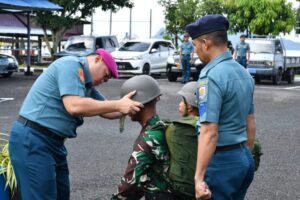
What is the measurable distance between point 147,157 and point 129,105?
0.32 meters

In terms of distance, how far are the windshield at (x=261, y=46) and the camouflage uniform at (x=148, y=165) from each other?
20.4m

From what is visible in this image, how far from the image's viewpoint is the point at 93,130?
1050 centimetres

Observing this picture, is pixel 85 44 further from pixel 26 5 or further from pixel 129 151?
pixel 129 151

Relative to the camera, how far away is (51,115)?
382 centimetres

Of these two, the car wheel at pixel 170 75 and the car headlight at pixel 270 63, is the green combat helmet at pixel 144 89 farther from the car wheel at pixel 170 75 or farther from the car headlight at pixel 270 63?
the car headlight at pixel 270 63

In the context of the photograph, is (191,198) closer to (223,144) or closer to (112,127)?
(223,144)

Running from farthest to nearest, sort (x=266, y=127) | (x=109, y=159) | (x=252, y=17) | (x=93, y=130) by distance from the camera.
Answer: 1. (x=252, y=17)
2. (x=266, y=127)
3. (x=93, y=130)
4. (x=109, y=159)

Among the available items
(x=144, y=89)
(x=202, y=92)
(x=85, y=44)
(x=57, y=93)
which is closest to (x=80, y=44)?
(x=85, y=44)

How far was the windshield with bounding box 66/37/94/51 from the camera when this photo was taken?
27.5m

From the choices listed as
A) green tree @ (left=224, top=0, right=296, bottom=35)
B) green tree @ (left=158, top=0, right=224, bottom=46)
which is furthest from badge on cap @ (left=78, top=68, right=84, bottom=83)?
green tree @ (left=158, top=0, right=224, bottom=46)

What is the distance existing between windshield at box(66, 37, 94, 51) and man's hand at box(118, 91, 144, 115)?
23.9 meters

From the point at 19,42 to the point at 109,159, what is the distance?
35.1m

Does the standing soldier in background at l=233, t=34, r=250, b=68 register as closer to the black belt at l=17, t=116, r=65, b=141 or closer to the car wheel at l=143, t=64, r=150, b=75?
the car wheel at l=143, t=64, r=150, b=75

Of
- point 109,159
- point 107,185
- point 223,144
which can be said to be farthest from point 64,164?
point 109,159
